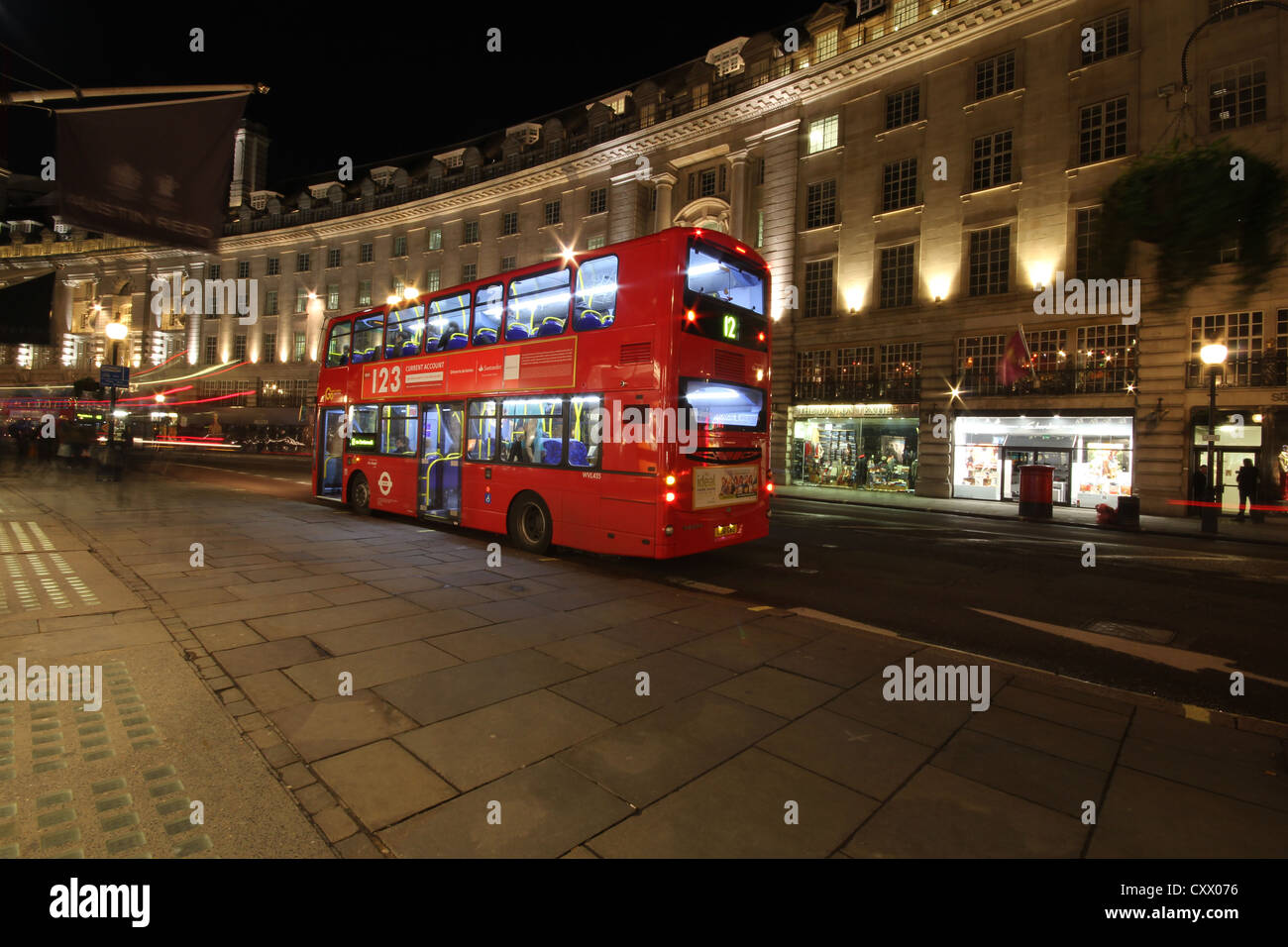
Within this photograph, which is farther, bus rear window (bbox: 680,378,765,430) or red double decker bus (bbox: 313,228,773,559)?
bus rear window (bbox: 680,378,765,430)

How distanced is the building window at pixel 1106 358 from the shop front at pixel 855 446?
5.81 metres

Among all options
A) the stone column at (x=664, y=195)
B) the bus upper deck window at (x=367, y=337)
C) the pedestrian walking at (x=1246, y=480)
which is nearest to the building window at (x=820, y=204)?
the stone column at (x=664, y=195)

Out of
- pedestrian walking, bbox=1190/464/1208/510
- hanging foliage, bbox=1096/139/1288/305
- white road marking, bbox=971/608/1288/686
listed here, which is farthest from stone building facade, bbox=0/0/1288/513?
hanging foliage, bbox=1096/139/1288/305

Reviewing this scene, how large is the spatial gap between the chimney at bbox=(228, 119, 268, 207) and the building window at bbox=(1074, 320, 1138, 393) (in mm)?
66551

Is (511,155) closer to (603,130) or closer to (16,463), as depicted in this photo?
(603,130)

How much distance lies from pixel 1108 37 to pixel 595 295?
2435cm

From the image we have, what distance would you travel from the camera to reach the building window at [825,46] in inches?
1096

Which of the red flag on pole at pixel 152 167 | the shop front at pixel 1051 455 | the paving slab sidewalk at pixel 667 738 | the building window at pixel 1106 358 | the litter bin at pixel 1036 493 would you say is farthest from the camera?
the shop front at pixel 1051 455

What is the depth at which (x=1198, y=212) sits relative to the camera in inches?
112

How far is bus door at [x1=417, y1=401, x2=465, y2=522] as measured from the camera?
1168 cm

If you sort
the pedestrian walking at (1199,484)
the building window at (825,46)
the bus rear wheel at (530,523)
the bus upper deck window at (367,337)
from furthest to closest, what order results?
the building window at (825,46)
the pedestrian walking at (1199,484)
the bus upper deck window at (367,337)
the bus rear wheel at (530,523)

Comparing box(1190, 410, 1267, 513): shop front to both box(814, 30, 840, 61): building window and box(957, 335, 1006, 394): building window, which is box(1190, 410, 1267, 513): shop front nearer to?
box(957, 335, 1006, 394): building window

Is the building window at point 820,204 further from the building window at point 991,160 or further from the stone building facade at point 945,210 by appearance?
the building window at point 991,160

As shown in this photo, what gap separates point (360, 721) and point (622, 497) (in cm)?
518
